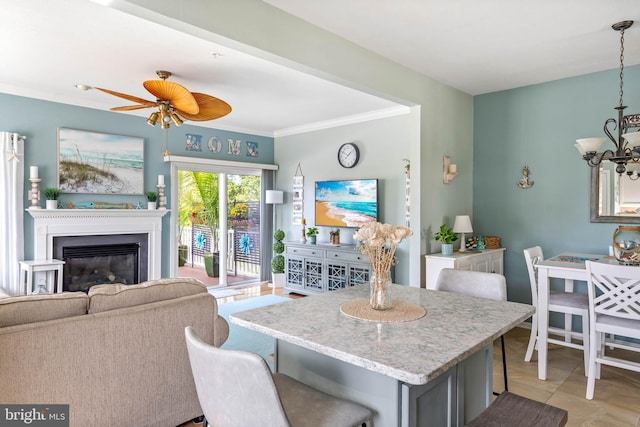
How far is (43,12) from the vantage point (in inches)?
103

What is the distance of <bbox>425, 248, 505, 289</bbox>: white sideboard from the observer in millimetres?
3674

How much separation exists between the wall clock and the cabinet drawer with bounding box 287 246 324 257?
51.3 inches

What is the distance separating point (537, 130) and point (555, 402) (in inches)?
106

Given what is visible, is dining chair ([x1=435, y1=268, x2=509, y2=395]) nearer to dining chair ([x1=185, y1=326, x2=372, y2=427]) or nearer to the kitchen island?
the kitchen island

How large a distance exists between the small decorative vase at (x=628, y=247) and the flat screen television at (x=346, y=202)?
8.74 ft

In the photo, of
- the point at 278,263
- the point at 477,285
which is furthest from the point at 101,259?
the point at 477,285

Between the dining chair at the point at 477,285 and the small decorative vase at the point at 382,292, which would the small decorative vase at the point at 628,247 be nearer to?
the dining chair at the point at 477,285

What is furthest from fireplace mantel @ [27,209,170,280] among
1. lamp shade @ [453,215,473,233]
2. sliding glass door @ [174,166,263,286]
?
lamp shade @ [453,215,473,233]

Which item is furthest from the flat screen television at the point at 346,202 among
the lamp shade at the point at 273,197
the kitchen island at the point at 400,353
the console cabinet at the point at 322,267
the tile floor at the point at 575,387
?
the kitchen island at the point at 400,353

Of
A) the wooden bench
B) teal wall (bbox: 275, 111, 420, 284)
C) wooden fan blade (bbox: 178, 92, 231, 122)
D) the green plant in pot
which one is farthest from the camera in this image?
the green plant in pot

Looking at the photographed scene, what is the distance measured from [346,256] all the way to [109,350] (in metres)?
3.48

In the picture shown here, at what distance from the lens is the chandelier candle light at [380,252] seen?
1725 mm

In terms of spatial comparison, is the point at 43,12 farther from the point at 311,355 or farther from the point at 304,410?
the point at 304,410

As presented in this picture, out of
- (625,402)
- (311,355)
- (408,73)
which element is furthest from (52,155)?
(625,402)
